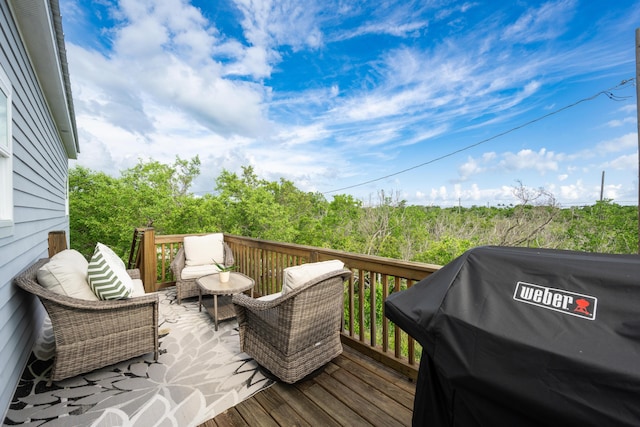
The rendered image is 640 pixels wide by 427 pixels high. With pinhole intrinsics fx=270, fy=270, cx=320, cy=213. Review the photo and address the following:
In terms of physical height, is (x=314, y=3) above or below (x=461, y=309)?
above

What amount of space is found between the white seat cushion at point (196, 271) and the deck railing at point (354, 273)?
0.60 metres

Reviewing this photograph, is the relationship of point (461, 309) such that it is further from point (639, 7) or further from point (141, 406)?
point (639, 7)

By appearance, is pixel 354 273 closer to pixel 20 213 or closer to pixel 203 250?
pixel 203 250

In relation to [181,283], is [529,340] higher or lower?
higher

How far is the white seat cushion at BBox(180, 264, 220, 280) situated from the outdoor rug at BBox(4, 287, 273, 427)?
51.0 inches

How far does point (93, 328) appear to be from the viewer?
2.22 m

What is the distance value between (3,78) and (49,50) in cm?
150

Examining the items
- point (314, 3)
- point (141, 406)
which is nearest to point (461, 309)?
point (141, 406)

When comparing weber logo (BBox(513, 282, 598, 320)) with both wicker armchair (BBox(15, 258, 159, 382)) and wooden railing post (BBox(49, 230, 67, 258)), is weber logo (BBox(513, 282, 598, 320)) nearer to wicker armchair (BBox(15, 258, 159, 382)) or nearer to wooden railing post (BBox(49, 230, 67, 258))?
wicker armchair (BBox(15, 258, 159, 382))

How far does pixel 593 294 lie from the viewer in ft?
2.61

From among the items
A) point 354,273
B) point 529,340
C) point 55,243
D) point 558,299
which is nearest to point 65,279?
point 55,243

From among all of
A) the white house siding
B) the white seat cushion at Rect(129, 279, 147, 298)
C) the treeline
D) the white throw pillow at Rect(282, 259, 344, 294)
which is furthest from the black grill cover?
the treeline

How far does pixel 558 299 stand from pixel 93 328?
302cm

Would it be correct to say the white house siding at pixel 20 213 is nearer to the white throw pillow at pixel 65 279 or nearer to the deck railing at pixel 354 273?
the white throw pillow at pixel 65 279
